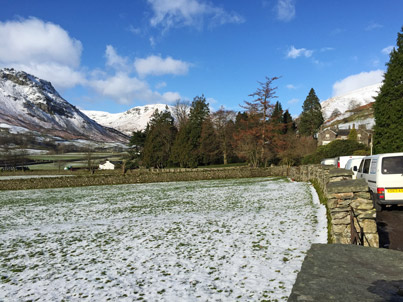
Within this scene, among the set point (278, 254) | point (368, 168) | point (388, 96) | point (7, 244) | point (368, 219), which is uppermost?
point (388, 96)

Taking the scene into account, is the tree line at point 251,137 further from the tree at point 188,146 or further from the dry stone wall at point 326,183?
the dry stone wall at point 326,183

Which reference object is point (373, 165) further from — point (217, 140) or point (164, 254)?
point (217, 140)

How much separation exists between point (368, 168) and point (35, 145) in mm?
208278

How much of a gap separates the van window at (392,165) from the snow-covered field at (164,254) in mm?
3038

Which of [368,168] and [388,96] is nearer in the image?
[368,168]

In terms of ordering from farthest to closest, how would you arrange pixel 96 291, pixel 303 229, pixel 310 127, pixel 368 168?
pixel 310 127 < pixel 368 168 < pixel 303 229 < pixel 96 291

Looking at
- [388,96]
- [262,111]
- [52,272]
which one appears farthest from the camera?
[262,111]

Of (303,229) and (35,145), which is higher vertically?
(35,145)

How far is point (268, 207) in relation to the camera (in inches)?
545

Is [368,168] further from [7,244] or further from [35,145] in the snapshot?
[35,145]

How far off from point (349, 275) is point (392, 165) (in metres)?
9.14

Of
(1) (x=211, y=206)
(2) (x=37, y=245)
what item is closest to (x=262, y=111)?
(1) (x=211, y=206)

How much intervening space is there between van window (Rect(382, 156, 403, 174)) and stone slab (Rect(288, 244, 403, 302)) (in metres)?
7.89

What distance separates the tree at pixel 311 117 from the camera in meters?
92.0
